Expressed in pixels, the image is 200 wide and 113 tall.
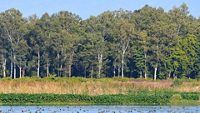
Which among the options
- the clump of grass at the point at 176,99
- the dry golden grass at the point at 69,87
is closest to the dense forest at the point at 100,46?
the dry golden grass at the point at 69,87

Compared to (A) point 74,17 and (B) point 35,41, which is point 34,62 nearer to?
(B) point 35,41

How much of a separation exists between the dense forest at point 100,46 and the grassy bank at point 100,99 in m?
38.6

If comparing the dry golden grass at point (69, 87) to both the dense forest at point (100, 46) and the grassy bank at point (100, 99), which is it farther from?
the dense forest at point (100, 46)

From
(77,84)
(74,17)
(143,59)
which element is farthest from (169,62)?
(77,84)

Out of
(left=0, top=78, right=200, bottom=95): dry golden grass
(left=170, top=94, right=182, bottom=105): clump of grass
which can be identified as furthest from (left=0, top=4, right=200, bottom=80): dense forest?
(left=170, top=94, right=182, bottom=105): clump of grass

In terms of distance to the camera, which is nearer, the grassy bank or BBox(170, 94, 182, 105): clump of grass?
the grassy bank

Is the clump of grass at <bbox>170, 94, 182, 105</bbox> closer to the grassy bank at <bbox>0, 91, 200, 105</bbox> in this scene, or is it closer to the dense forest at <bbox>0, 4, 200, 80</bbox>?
the grassy bank at <bbox>0, 91, 200, 105</bbox>

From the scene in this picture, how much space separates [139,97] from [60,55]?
4838 centimetres

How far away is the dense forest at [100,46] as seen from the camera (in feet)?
306

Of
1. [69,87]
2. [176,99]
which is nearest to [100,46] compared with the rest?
[69,87]

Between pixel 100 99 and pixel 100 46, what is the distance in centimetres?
4537

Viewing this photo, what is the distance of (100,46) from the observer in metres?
95.9

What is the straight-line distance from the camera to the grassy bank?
164 feet

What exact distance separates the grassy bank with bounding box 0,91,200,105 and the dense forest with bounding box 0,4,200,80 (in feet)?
127
